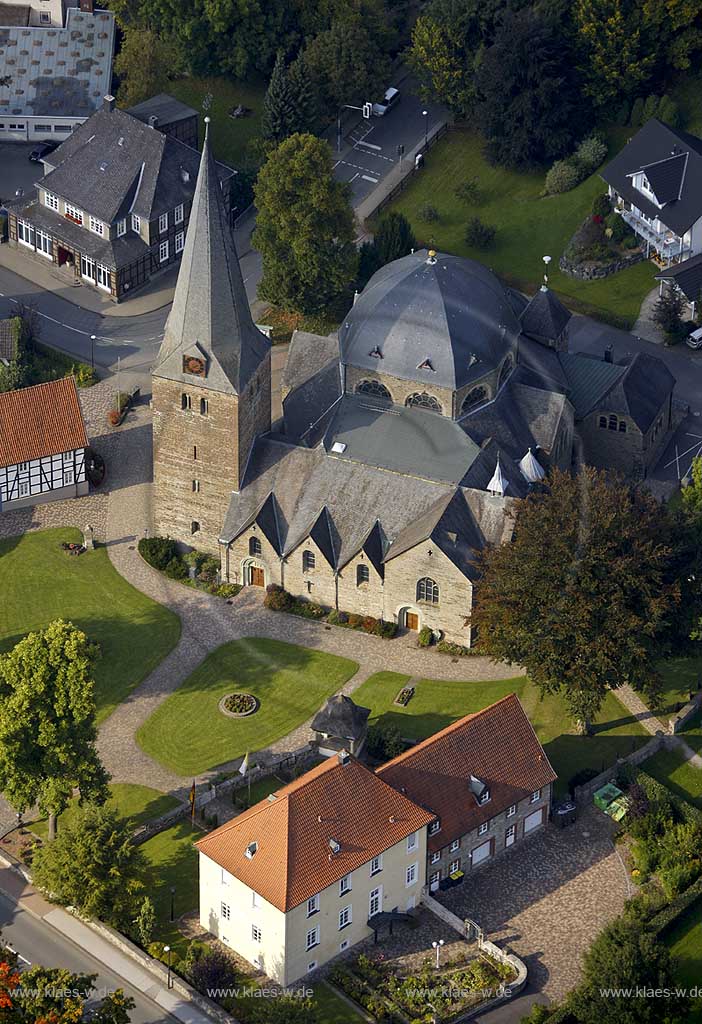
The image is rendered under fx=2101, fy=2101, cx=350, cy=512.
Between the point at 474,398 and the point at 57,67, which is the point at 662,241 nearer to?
the point at 474,398

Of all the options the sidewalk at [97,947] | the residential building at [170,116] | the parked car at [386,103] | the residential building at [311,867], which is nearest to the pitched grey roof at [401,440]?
the residential building at [311,867]

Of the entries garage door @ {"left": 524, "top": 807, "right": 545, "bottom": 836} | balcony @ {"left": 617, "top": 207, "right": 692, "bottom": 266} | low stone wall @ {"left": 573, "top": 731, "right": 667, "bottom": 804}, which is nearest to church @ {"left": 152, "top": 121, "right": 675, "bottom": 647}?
low stone wall @ {"left": 573, "top": 731, "right": 667, "bottom": 804}

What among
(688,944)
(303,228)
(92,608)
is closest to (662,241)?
(303,228)

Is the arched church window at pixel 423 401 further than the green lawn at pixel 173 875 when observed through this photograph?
Yes

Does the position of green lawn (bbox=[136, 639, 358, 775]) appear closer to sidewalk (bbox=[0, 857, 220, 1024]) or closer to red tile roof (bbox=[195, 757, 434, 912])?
sidewalk (bbox=[0, 857, 220, 1024])

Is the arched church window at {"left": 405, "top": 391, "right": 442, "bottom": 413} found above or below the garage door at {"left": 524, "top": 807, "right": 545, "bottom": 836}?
above

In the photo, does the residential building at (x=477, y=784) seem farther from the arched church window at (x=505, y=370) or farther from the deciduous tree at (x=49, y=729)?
the arched church window at (x=505, y=370)
